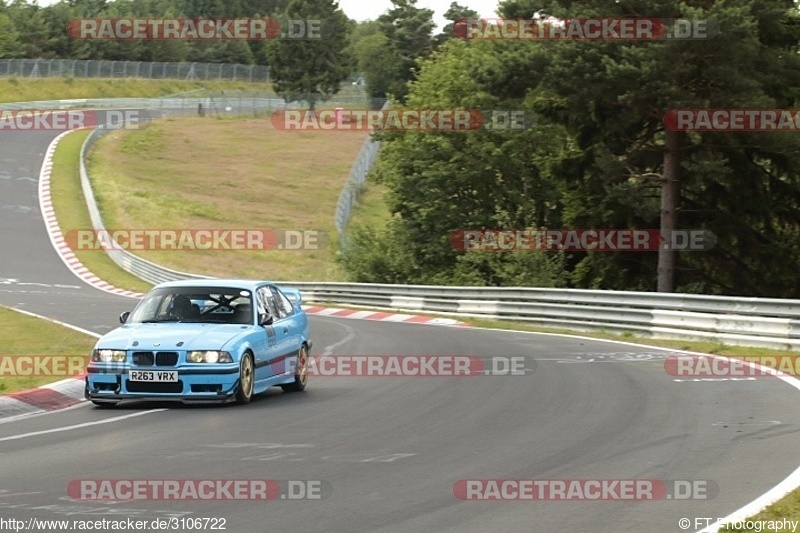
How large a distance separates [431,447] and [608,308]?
15.3m

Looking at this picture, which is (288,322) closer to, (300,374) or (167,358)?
(300,374)

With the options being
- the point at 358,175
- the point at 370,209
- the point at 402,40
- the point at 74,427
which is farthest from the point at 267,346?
the point at 402,40

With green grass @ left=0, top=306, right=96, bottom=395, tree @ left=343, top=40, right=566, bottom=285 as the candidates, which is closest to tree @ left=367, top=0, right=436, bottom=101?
tree @ left=343, top=40, right=566, bottom=285

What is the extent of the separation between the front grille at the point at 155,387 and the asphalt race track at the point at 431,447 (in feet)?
0.78

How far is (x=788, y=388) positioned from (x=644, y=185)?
20.3 m

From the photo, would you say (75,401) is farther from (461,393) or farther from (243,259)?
(243,259)

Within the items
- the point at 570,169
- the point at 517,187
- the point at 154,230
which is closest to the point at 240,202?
the point at 154,230

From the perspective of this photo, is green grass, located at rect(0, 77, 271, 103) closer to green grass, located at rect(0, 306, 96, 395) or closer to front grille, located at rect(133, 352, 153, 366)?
green grass, located at rect(0, 306, 96, 395)

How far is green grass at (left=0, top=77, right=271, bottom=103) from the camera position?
102000 mm

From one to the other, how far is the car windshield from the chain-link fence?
95.2 meters

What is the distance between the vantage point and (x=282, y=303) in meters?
15.6

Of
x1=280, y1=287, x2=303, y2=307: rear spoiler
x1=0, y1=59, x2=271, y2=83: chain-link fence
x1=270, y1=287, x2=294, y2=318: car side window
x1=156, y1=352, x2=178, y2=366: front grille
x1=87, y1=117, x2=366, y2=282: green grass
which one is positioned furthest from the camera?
x1=0, y1=59, x2=271, y2=83: chain-link fence

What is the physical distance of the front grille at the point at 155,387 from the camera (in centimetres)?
1316

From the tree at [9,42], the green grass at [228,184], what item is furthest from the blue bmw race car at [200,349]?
the tree at [9,42]
